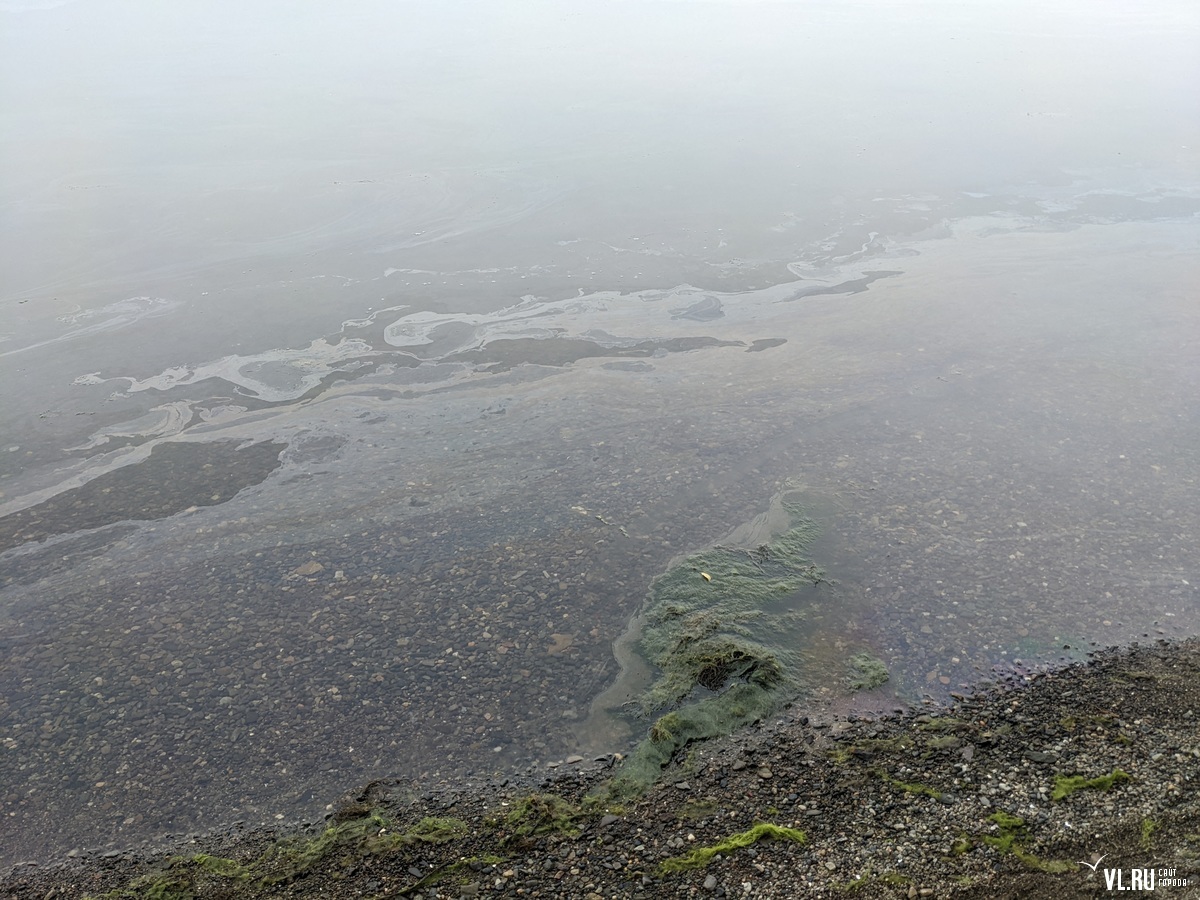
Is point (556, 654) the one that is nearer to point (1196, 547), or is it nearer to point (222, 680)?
point (222, 680)

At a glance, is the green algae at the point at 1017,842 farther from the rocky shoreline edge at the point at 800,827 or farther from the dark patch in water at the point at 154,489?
the dark patch in water at the point at 154,489

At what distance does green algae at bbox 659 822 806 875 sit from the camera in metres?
3.44

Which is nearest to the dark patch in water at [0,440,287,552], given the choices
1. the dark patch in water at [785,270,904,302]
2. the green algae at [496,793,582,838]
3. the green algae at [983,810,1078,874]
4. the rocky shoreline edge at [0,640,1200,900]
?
the rocky shoreline edge at [0,640,1200,900]

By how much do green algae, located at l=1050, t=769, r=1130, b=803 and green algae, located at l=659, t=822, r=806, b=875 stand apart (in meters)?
1.10

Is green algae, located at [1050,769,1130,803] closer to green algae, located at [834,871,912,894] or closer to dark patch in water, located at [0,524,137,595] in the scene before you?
green algae, located at [834,871,912,894]

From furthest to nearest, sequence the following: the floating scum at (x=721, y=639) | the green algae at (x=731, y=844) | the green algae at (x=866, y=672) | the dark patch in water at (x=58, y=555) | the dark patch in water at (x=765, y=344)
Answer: the dark patch in water at (x=765, y=344) < the dark patch in water at (x=58, y=555) < the green algae at (x=866, y=672) < the floating scum at (x=721, y=639) < the green algae at (x=731, y=844)

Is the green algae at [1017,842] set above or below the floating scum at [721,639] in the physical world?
below

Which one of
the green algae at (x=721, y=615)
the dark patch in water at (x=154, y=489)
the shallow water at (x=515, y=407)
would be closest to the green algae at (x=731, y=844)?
the shallow water at (x=515, y=407)

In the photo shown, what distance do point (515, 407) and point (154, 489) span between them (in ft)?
9.37

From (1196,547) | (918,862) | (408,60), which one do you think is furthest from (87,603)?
(408,60)

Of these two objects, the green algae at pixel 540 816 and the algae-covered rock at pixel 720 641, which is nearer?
the green algae at pixel 540 816

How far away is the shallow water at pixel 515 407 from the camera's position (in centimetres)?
467

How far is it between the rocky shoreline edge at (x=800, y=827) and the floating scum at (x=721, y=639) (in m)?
0.15

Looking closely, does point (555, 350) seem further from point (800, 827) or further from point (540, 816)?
point (800, 827)
